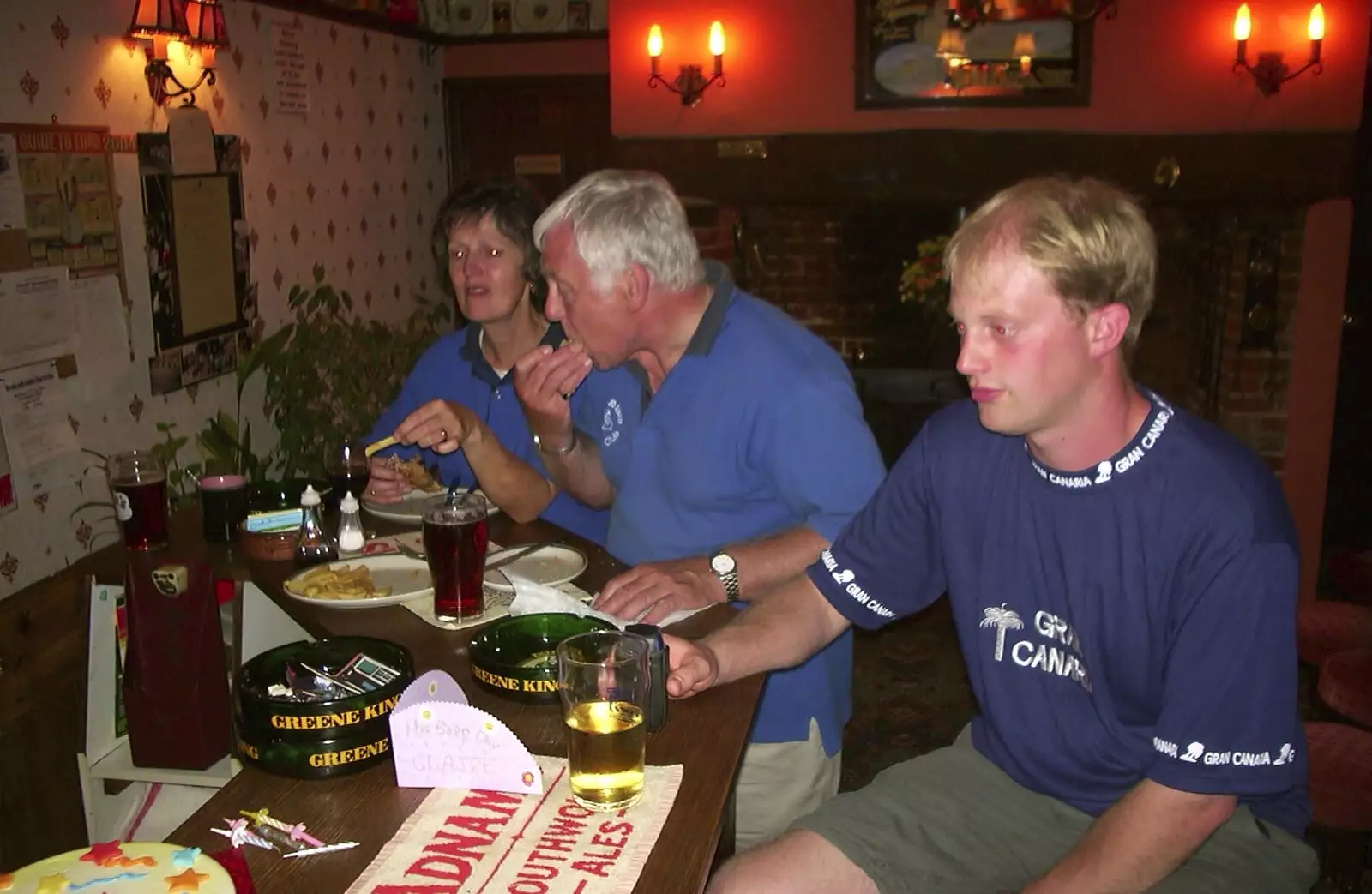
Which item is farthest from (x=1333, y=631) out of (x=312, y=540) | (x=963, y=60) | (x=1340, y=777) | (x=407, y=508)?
(x=963, y=60)

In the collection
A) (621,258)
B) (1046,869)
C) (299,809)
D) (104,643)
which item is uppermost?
(621,258)

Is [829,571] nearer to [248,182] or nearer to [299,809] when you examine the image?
[299,809]

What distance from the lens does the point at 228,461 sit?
10.3 feet

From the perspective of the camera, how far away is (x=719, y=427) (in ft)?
6.14

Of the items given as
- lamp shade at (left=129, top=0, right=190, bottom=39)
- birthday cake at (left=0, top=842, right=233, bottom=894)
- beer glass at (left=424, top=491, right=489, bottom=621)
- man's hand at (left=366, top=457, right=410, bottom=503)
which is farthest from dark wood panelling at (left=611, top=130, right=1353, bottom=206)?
birthday cake at (left=0, top=842, right=233, bottom=894)

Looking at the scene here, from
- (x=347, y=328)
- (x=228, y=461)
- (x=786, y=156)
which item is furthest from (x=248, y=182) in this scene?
(x=786, y=156)

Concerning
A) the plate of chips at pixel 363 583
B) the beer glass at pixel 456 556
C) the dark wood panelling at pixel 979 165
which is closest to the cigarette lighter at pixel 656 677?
the beer glass at pixel 456 556

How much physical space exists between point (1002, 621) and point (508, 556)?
77 cm

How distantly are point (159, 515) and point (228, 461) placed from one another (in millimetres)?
1209

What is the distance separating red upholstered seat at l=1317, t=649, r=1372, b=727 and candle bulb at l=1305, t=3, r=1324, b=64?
239cm

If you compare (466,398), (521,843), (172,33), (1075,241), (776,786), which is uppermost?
(172,33)

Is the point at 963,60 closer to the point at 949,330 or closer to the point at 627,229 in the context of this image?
the point at 949,330

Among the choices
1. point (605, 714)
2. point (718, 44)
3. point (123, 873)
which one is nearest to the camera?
point (123, 873)

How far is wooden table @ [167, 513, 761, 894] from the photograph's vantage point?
1.04m
